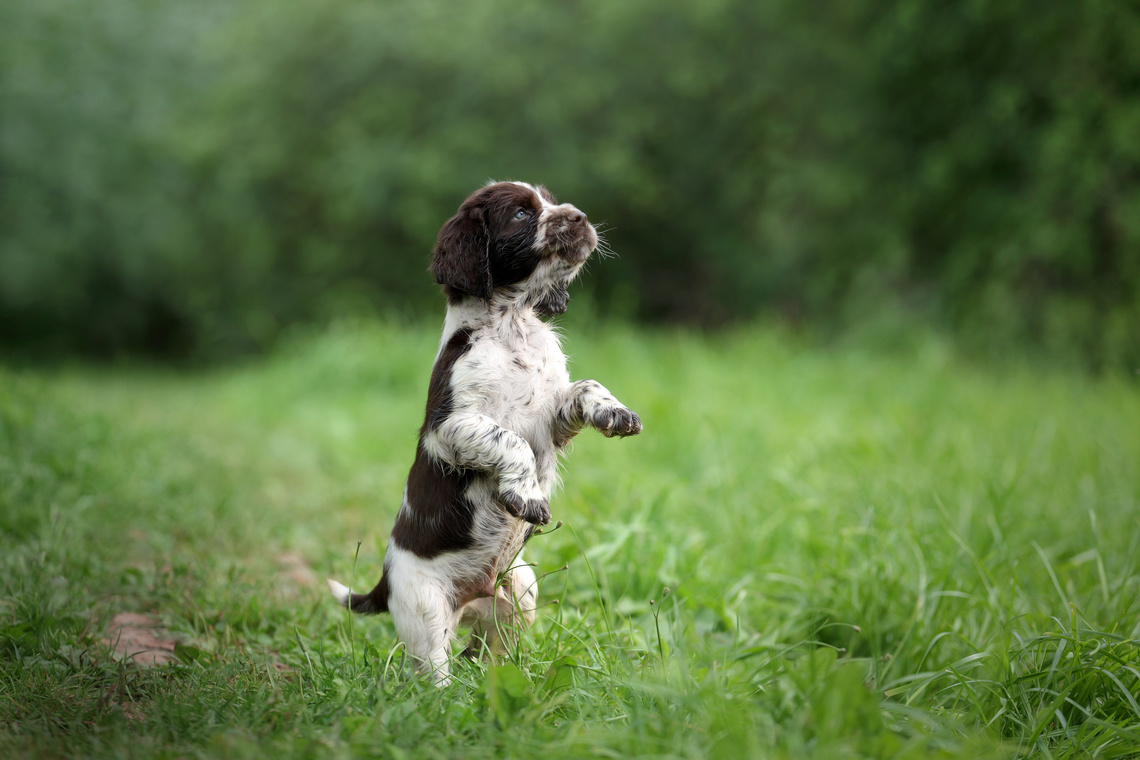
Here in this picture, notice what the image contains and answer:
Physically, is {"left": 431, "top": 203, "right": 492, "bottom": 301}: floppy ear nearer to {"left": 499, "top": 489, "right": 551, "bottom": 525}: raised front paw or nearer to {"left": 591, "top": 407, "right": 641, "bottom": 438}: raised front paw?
{"left": 591, "top": 407, "right": 641, "bottom": 438}: raised front paw

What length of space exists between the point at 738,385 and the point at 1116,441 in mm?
3073

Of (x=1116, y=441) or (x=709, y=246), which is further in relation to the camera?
(x=709, y=246)

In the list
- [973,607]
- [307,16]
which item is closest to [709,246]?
[307,16]

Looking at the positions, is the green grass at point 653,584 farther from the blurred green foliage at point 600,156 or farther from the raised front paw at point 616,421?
the blurred green foliage at point 600,156

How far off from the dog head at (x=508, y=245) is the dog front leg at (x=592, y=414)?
1.13ft

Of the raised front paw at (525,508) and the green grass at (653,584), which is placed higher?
the raised front paw at (525,508)

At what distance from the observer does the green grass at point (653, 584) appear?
79.7 inches

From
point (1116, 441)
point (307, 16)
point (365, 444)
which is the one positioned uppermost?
point (307, 16)

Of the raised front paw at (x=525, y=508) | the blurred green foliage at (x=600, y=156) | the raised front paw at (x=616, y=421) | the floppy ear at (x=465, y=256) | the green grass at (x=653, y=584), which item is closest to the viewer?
the green grass at (x=653, y=584)

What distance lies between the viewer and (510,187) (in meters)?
2.58

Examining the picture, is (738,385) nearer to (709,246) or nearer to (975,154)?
Result: (975,154)

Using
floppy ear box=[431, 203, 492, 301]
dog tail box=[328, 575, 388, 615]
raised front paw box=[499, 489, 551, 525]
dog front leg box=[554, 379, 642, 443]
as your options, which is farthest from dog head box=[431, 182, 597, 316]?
dog tail box=[328, 575, 388, 615]

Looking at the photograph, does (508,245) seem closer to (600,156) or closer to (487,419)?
(487,419)

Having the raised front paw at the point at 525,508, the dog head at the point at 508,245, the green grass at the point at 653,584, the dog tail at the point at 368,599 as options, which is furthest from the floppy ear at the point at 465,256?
the green grass at the point at 653,584
